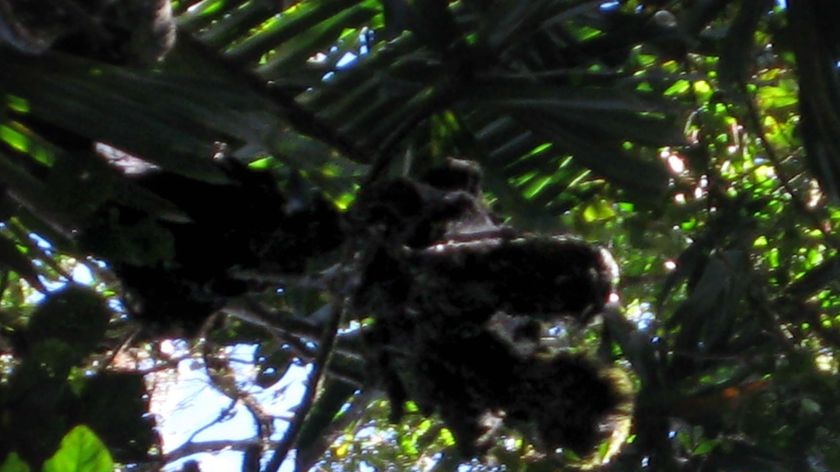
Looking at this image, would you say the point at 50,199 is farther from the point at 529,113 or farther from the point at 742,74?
the point at 742,74

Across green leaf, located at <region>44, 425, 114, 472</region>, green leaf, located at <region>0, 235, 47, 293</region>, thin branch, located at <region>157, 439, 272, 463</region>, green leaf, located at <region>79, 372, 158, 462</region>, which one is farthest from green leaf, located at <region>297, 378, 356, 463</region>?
green leaf, located at <region>44, 425, 114, 472</region>

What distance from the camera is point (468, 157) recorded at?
1.47m

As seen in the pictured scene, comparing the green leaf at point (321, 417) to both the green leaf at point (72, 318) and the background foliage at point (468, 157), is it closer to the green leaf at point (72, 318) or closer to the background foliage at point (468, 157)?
the background foliage at point (468, 157)

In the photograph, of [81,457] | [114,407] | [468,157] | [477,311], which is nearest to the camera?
[81,457]

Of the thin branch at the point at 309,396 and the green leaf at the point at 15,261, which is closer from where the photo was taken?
the thin branch at the point at 309,396

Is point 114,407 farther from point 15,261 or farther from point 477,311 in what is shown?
point 15,261

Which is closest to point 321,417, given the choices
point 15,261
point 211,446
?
point 211,446

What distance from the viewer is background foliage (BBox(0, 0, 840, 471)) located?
45.3 inches

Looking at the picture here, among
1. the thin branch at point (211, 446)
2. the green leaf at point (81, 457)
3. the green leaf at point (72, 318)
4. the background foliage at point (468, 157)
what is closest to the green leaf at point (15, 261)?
the background foliage at point (468, 157)

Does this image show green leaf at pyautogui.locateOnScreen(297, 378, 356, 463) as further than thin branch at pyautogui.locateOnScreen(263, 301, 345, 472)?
Yes

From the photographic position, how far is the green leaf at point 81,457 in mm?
760

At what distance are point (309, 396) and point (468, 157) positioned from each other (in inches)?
16.5

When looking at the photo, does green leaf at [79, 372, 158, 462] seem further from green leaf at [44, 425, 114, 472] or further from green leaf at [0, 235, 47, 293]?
green leaf at [0, 235, 47, 293]

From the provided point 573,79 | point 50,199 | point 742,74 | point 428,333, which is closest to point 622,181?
point 573,79
